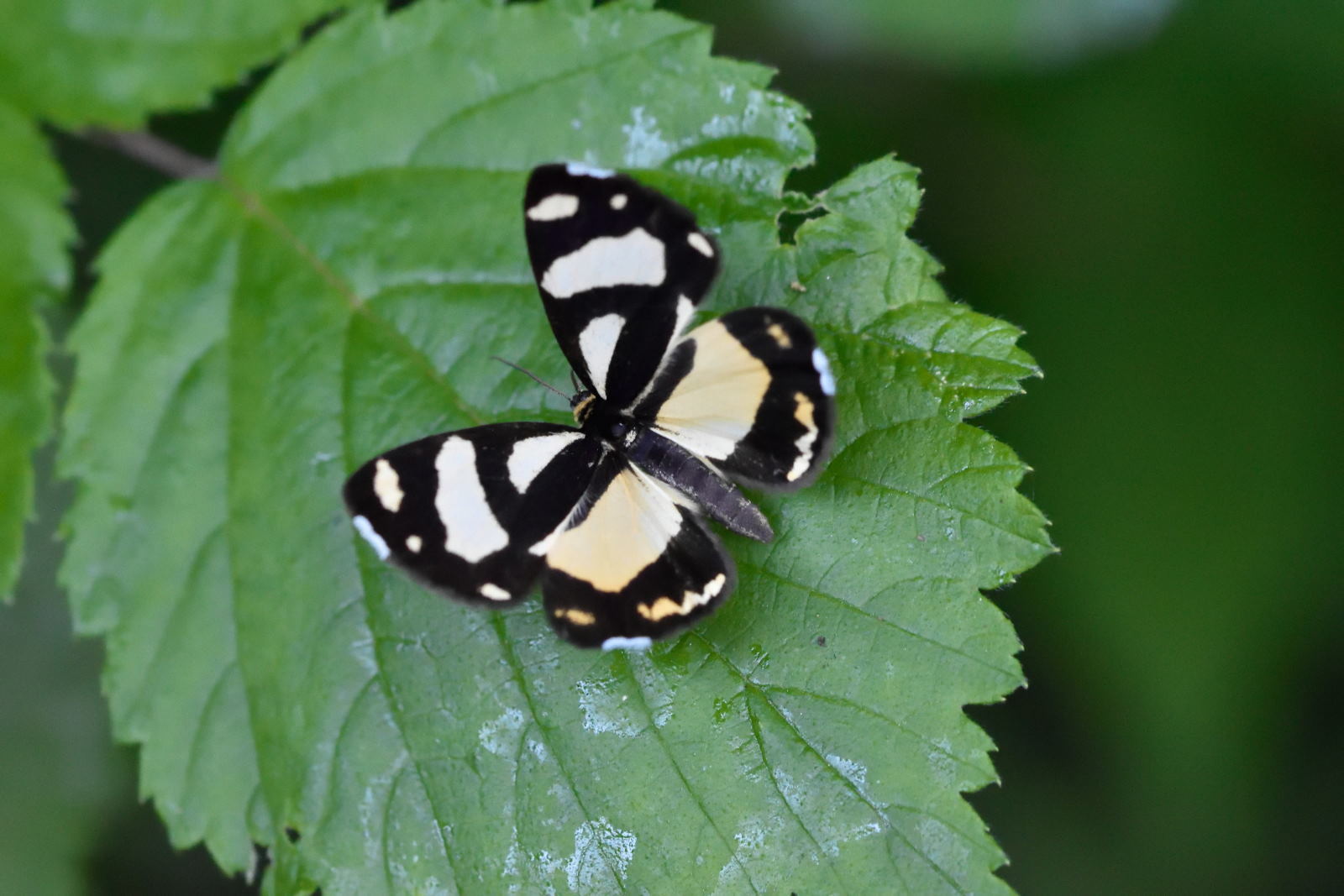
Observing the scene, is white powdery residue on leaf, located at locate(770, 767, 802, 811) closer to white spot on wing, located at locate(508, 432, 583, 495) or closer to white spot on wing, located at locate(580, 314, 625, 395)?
white spot on wing, located at locate(508, 432, 583, 495)

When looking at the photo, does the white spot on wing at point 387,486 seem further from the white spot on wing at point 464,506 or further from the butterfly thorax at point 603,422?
the butterfly thorax at point 603,422

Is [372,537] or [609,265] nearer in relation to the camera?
[372,537]

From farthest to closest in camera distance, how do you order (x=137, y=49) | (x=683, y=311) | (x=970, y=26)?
1. (x=970, y=26)
2. (x=137, y=49)
3. (x=683, y=311)

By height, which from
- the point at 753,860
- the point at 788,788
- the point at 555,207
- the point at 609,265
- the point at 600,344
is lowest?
the point at 753,860

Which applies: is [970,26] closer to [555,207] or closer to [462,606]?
[555,207]

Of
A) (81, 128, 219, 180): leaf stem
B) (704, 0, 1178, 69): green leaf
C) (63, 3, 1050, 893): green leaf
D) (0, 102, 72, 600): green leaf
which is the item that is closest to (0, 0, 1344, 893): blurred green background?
(704, 0, 1178, 69): green leaf

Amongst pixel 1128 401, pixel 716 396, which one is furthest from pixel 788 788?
pixel 1128 401
